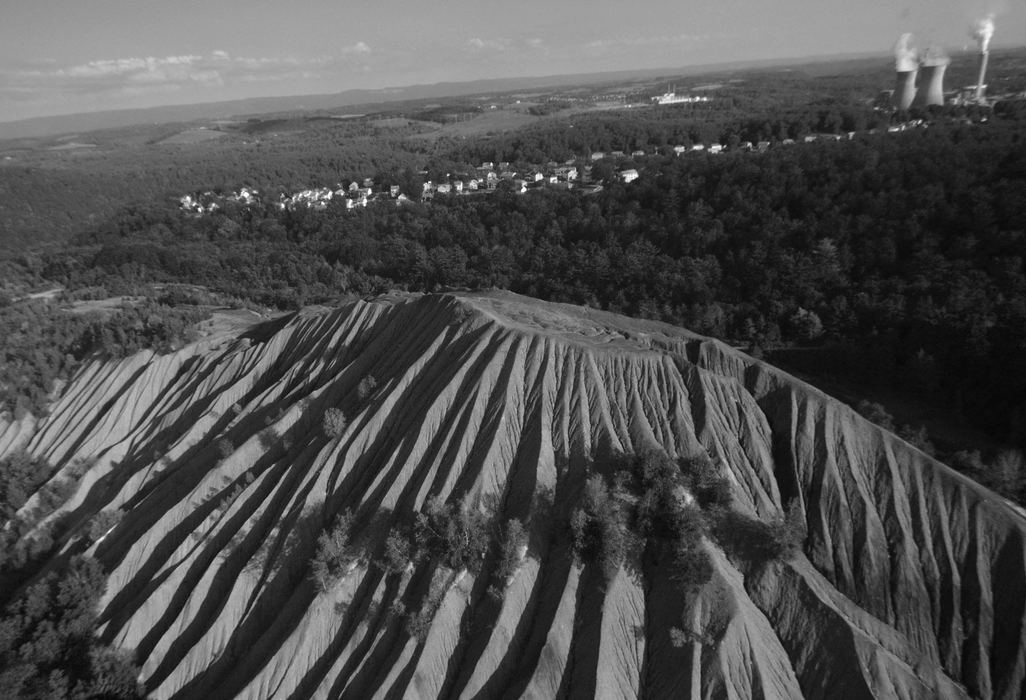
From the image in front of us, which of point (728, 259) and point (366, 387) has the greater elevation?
point (366, 387)

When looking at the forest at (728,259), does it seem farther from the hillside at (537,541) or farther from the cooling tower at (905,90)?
the cooling tower at (905,90)

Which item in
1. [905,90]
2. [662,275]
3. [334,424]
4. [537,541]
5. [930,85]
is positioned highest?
[930,85]

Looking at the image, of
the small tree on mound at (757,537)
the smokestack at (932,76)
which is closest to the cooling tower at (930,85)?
the smokestack at (932,76)

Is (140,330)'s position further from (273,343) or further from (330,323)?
(330,323)

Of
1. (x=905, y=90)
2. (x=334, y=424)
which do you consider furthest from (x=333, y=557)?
(x=905, y=90)

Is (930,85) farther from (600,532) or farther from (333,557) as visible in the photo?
(333,557)
